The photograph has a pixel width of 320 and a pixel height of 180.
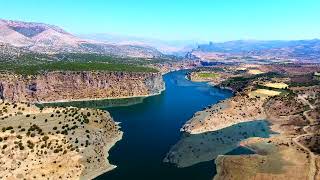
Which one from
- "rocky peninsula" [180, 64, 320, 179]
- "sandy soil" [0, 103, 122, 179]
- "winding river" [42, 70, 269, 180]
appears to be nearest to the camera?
"sandy soil" [0, 103, 122, 179]

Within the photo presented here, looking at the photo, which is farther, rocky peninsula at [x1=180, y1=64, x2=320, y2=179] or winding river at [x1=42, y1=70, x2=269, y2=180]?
rocky peninsula at [x1=180, y1=64, x2=320, y2=179]

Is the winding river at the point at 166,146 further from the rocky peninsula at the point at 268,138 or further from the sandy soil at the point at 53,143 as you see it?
the sandy soil at the point at 53,143

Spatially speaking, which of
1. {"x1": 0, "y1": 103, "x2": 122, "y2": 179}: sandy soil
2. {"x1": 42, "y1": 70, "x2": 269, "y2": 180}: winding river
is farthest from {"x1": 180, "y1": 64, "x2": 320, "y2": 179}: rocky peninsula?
{"x1": 0, "y1": 103, "x2": 122, "y2": 179}: sandy soil

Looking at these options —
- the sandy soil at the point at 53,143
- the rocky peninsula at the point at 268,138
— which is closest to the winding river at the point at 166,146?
the rocky peninsula at the point at 268,138

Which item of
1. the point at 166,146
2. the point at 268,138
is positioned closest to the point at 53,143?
the point at 166,146

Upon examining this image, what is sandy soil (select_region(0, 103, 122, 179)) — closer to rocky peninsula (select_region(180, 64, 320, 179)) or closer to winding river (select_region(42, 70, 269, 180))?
winding river (select_region(42, 70, 269, 180))

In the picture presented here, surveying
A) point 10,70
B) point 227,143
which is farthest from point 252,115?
point 10,70

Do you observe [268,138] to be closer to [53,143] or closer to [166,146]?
[166,146]

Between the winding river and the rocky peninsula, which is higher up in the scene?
the rocky peninsula

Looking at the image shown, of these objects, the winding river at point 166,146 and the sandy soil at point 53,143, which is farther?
the winding river at point 166,146

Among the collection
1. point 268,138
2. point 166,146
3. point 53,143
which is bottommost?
point 166,146

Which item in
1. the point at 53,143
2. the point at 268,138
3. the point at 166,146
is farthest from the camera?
the point at 268,138
